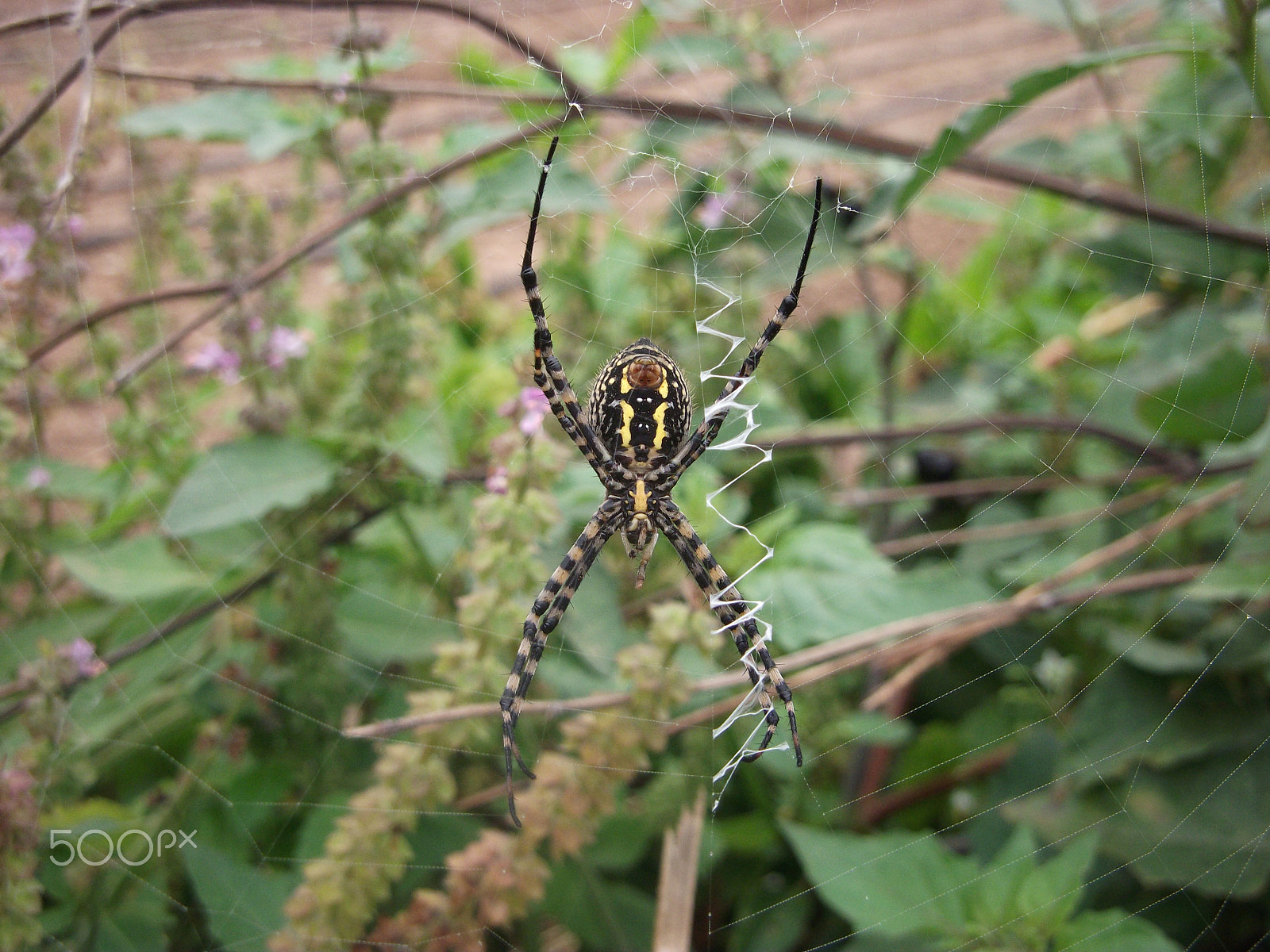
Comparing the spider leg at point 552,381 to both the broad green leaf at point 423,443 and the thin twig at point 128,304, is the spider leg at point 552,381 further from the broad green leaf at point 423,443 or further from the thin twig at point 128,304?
the thin twig at point 128,304

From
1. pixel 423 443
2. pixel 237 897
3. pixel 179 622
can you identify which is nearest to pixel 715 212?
pixel 423 443

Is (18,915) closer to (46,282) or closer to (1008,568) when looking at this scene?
(46,282)

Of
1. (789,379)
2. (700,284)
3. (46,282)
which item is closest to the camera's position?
(46,282)

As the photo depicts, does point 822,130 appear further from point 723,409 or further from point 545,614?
point 545,614

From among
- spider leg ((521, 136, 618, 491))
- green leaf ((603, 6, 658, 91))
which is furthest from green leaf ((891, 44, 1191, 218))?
green leaf ((603, 6, 658, 91))

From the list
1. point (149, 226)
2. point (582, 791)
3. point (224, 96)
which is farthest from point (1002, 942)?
point (149, 226)
